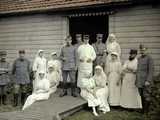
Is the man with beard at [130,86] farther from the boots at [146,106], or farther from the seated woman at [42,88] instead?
the seated woman at [42,88]

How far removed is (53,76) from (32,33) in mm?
3541

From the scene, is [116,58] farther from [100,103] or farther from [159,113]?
[159,113]

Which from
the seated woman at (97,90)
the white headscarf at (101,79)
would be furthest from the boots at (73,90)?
the white headscarf at (101,79)

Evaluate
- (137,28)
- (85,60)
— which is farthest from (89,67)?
(137,28)

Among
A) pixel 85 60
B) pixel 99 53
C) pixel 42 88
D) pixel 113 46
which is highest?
pixel 113 46

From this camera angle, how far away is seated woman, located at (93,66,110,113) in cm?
1128

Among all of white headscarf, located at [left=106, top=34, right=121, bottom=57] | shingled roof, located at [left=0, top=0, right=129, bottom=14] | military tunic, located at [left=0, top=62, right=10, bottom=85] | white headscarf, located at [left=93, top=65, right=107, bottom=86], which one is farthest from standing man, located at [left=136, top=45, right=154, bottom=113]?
military tunic, located at [left=0, top=62, right=10, bottom=85]

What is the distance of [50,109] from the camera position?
10.5 m

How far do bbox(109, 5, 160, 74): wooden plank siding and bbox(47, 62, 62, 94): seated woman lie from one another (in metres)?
2.56

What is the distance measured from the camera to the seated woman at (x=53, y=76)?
12.7 m

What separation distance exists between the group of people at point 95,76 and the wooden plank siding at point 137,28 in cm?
82

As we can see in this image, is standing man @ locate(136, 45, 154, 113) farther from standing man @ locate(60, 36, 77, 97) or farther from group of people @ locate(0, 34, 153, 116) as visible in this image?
standing man @ locate(60, 36, 77, 97)

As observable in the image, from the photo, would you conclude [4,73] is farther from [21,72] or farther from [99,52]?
[99,52]

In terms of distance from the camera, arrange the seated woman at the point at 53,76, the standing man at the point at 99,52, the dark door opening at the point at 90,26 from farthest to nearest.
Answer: the dark door opening at the point at 90,26
the seated woman at the point at 53,76
the standing man at the point at 99,52
